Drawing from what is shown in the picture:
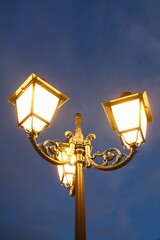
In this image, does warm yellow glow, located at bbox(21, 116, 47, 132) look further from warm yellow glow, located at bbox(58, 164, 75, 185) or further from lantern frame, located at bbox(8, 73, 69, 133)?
warm yellow glow, located at bbox(58, 164, 75, 185)

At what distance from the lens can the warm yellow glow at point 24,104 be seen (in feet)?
16.7

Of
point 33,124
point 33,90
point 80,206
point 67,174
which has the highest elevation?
point 33,90

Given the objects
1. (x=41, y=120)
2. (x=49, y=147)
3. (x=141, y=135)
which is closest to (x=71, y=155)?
(x=49, y=147)

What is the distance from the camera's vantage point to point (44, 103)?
5.16 meters

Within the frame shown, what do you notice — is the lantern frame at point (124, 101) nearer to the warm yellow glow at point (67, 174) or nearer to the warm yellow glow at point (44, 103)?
the warm yellow glow at point (44, 103)

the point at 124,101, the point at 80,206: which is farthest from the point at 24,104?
the point at 80,206

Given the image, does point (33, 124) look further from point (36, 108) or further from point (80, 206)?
point (80, 206)

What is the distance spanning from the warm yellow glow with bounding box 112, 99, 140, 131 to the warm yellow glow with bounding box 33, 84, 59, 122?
2.97 ft

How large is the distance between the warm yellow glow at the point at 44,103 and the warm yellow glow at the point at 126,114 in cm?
90

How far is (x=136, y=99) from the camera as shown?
5273 mm

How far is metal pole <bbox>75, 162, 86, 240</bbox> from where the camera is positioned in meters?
4.31

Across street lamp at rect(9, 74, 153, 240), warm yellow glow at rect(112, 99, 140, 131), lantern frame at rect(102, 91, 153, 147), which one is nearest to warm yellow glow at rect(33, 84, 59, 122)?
street lamp at rect(9, 74, 153, 240)

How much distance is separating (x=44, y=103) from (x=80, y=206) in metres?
1.54

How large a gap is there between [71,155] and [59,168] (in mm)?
1300
